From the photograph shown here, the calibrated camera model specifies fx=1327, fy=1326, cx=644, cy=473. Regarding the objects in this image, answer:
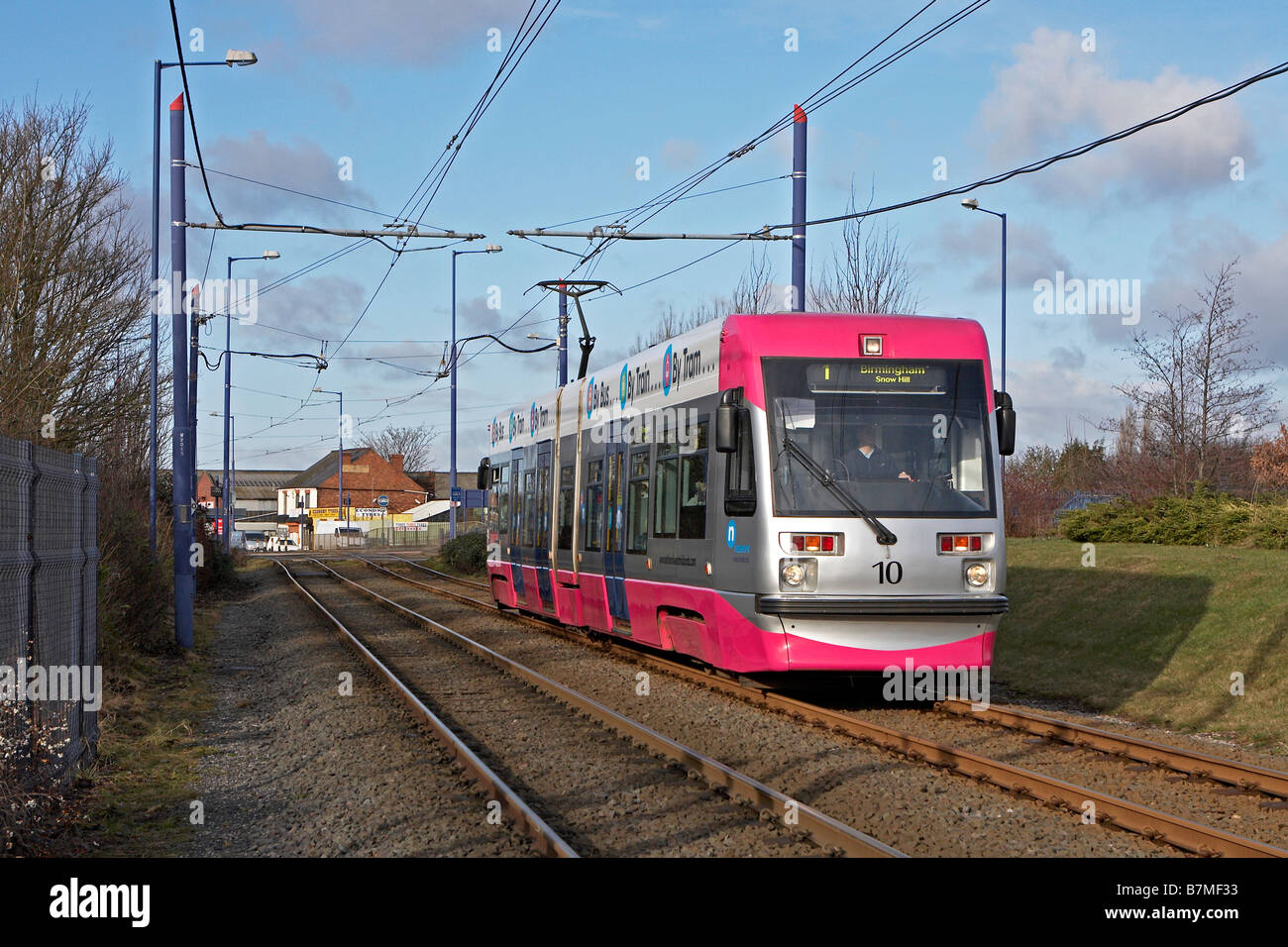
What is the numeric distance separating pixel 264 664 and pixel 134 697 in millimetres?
4646

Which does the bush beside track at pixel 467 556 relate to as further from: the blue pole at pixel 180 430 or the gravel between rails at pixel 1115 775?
the gravel between rails at pixel 1115 775

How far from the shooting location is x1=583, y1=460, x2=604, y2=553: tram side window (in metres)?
A: 16.6

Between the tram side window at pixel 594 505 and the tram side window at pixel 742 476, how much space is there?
485 centimetres

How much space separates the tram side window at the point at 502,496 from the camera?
2295 centimetres

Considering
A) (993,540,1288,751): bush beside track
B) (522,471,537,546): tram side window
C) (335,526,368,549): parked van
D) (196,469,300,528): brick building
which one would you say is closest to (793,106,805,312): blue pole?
(522,471,537,546): tram side window

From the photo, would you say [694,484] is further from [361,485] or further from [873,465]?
[361,485]

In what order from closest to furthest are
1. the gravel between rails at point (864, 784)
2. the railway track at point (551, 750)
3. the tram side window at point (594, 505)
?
the gravel between rails at point (864, 784) → the railway track at point (551, 750) → the tram side window at point (594, 505)

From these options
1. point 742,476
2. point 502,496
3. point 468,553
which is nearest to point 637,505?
point 742,476

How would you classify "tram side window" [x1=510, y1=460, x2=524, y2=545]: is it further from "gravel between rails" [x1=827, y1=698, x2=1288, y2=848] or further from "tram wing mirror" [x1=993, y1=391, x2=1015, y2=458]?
"tram wing mirror" [x1=993, y1=391, x2=1015, y2=458]

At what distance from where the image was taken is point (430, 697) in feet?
44.7

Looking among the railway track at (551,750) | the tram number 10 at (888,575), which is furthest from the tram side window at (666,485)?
the tram number 10 at (888,575)

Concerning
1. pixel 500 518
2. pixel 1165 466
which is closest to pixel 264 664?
pixel 500 518

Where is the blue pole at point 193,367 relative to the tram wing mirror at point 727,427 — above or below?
above
